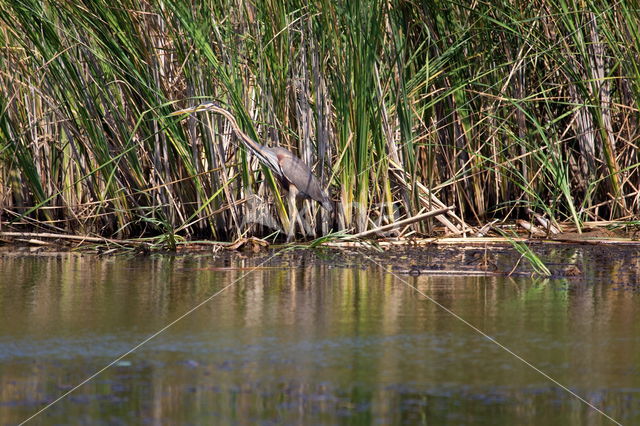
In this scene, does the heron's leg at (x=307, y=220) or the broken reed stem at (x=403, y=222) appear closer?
A: the broken reed stem at (x=403, y=222)

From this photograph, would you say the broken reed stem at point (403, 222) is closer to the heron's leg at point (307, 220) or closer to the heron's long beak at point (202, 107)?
the heron's leg at point (307, 220)

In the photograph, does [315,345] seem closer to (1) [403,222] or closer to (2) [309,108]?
(1) [403,222]

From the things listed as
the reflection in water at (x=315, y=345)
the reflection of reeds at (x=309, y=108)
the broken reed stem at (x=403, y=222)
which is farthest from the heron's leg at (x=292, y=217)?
the reflection in water at (x=315, y=345)

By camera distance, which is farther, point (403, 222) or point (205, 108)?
point (403, 222)

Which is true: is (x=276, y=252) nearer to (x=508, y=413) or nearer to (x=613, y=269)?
(x=613, y=269)

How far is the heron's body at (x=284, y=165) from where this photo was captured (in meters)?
5.03

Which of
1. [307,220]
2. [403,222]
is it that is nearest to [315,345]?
[403,222]

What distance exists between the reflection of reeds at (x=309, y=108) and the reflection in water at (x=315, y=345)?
0.85 meters

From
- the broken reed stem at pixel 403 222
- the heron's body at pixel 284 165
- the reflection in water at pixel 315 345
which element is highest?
the heron's body at pixel 284 165

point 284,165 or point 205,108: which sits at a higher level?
point 205,108

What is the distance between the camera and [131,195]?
5668 mm

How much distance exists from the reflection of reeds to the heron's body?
14 centimetres

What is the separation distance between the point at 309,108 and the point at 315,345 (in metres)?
2.52

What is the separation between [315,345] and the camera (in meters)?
3.01
